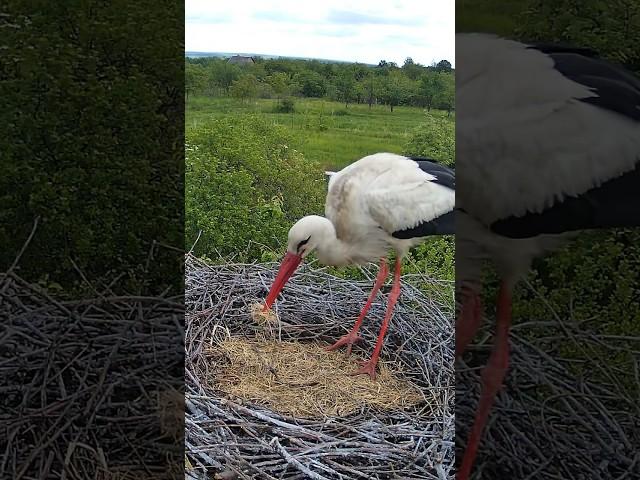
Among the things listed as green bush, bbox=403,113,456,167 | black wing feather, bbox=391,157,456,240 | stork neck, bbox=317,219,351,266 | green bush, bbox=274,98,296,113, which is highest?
green bush, bbox=274,98,296,113

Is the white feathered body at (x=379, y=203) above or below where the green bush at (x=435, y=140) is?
below

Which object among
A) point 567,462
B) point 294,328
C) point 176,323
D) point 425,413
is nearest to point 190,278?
point 176,323

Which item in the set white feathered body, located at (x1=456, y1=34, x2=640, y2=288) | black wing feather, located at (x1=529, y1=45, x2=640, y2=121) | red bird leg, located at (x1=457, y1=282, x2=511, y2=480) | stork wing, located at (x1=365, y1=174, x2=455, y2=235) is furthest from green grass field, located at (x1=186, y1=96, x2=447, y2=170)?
red bird leg, located at (x1=457, y1=282, x2=511, y2=480)

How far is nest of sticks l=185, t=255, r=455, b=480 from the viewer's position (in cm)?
172

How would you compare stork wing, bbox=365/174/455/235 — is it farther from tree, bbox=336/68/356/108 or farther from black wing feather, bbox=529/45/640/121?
black wing feather, bbox=529/45/640/121

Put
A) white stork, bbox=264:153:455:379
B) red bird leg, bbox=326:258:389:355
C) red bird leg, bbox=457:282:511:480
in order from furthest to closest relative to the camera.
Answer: red bird leg, bbox=326:258:389:355, white stork, bbox=264:153:455:379, red bird leg, bbox=457:282:511:480

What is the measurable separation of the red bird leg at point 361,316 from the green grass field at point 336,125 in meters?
0.29

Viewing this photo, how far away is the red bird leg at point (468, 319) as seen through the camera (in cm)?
167

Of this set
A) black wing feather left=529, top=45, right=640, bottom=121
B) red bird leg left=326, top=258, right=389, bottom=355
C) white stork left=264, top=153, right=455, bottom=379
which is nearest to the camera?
black wing feather left=529, top=45, right=640, bottom=121

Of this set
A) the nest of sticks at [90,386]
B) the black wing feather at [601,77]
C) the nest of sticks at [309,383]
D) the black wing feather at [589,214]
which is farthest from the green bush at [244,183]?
the black wing feather at [601,77]

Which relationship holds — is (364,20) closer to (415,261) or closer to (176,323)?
(415,261)

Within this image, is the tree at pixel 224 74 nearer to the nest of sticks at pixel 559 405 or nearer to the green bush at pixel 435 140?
the green bush at pixel 435 140

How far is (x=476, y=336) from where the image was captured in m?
1.68

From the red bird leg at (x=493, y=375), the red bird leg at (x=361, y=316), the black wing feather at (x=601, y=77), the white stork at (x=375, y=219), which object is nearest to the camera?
the black wing feather at (x=601, y=77)
